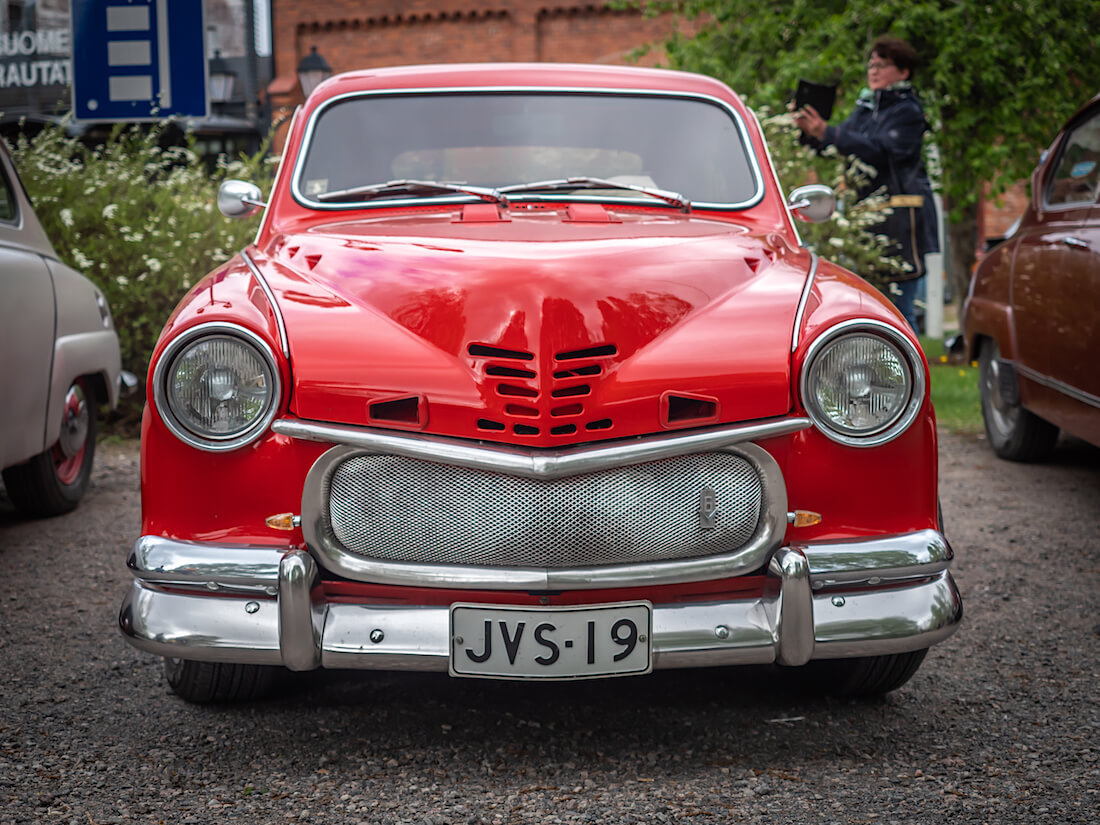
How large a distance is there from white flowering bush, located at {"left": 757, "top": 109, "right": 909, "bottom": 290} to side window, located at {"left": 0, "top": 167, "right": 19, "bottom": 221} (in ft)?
17.2

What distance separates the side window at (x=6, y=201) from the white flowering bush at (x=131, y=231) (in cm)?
231

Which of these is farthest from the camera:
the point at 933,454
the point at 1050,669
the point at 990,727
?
the point at 1050,669

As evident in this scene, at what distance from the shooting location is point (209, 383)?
2.49 metres

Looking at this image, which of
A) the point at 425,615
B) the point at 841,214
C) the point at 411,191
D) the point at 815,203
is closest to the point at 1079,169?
the point at 815,203

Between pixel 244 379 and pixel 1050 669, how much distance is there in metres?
2.24

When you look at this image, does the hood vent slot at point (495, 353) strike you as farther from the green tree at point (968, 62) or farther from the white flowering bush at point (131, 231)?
the green tree at point (968, 62)

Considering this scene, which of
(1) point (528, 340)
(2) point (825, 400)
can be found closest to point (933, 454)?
(2) point (825, 400)

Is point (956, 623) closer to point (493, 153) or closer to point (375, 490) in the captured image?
point (375, 490)

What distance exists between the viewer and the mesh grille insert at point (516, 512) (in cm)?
241

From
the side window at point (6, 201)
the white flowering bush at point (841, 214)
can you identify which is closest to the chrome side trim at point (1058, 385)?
the white flowering bush at point (841, 214)

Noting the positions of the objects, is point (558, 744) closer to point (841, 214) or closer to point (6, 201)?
point (6, 201)

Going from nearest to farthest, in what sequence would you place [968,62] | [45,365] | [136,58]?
[45,365]
[136,58]
[968,62]

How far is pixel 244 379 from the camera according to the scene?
2.49m

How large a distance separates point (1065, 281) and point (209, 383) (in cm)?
363
